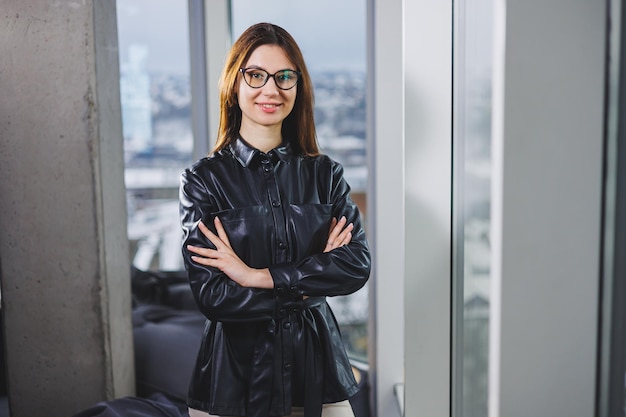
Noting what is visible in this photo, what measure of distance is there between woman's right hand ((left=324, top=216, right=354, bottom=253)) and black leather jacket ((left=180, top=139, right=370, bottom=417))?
0.02 metres

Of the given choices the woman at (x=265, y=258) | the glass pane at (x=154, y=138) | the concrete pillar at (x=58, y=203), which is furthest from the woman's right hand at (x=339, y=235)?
the glass pane at (x=154, y=138)

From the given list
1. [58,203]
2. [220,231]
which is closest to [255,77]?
[220,231]

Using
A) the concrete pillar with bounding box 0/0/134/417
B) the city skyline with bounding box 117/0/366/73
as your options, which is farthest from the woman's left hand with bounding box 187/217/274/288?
the city skyline with bounding box 117/0/366/73

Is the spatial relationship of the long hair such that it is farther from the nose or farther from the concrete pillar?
the concrete pillar

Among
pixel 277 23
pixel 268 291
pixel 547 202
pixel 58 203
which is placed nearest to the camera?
pixel 547 202

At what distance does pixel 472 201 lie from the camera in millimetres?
1588

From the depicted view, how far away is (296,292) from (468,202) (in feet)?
1.69

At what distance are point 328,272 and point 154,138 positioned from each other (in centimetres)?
278

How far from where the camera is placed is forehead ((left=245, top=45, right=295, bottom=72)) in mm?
1543

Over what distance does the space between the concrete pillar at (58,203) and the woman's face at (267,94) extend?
1.09m

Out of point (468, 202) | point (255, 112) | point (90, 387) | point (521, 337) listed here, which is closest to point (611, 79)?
point (521, 337)

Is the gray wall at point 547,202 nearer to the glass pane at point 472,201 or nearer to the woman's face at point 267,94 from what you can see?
the glass pane at point 472,201

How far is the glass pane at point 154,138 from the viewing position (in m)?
3.88

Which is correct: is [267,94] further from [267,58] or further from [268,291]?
[268,291]
